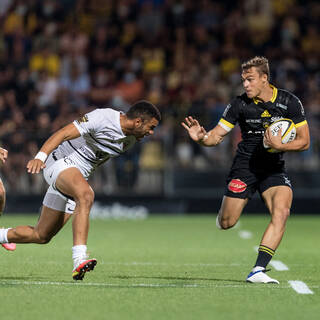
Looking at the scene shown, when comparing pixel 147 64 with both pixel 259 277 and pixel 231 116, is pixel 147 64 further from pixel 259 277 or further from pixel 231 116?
pixel 259 277

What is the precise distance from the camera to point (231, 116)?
369 inches

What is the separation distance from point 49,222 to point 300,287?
2.53 metres

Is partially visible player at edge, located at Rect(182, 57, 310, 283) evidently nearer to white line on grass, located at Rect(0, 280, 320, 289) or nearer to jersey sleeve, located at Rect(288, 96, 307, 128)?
jersey sleeve, located at Rect(288, 96, 307, 128)

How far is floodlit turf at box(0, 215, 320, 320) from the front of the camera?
657 centimetres

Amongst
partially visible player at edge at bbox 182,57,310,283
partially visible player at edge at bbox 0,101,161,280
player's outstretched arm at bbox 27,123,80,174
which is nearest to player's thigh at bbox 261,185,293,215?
partially visible player at edge at bbox 182,57,310,283

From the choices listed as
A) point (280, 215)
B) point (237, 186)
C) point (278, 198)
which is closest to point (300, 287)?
point (280, 215)

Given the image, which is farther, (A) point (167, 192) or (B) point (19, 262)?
(A) point (167, 192)

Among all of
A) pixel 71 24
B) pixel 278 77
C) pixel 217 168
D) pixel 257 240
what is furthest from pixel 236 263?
pixel 71 24

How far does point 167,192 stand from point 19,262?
10.1 metres

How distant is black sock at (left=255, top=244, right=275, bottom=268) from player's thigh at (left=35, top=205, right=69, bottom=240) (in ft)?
6.39

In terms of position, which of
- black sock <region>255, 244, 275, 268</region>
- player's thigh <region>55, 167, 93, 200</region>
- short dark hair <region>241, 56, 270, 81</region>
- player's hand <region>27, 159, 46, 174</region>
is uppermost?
short dark hair <region>241, 56, 270, 81</region>

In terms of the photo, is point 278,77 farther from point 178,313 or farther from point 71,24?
point 178,313

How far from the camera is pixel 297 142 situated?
29.2 feet

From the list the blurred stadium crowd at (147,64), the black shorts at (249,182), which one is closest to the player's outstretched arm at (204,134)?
the black shorts at (249,182)
